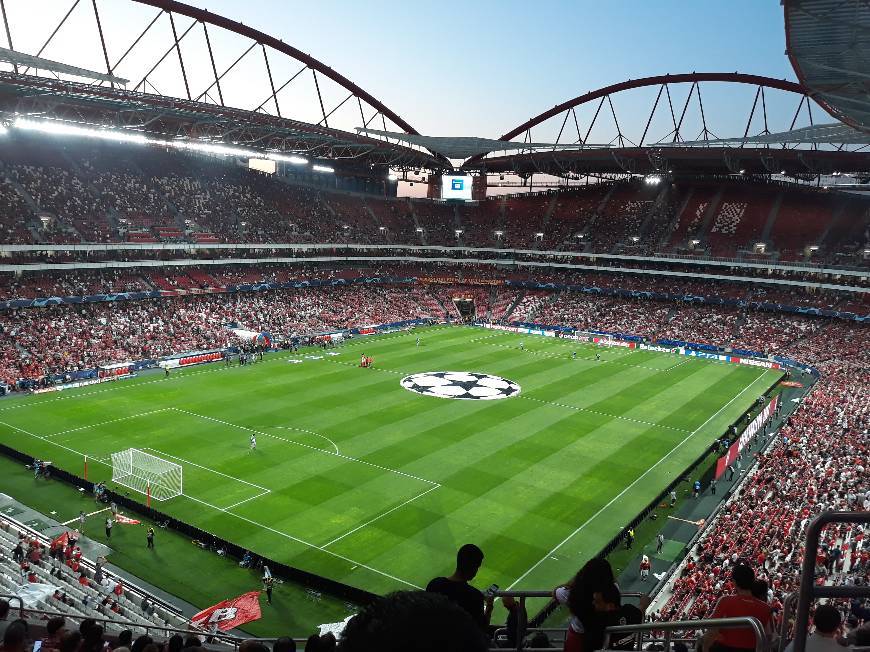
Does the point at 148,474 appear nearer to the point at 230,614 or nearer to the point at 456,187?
the point at 230,614

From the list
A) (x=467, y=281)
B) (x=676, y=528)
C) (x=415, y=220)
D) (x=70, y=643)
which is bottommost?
(x=676, y=528)

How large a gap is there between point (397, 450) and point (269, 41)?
182 feet

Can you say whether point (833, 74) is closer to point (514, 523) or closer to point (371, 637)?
point (514, 523)

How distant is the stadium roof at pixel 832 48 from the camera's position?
1605 cm

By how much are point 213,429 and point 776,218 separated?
235ft

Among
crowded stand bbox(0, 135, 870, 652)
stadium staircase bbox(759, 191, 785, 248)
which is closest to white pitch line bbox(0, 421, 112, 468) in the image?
crowded stand bbox(0, 135, 870, 652)

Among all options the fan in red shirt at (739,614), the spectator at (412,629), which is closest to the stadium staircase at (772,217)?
the fan in red shirt at (739,614)

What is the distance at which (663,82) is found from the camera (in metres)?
86.5

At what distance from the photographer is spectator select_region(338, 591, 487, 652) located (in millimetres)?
1876

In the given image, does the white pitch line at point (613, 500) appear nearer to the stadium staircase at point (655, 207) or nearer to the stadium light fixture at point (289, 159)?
the stadium staircase at point (655, 207)

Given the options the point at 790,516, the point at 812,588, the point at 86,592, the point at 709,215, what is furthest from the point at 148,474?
the point at 709,215

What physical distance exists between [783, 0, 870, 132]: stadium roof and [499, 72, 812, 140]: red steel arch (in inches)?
2630

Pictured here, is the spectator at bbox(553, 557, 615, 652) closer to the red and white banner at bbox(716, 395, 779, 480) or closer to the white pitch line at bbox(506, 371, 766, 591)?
the white pitch line at bbox(506, 371, 766, 591)

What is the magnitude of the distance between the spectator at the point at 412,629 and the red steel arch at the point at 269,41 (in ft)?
220
